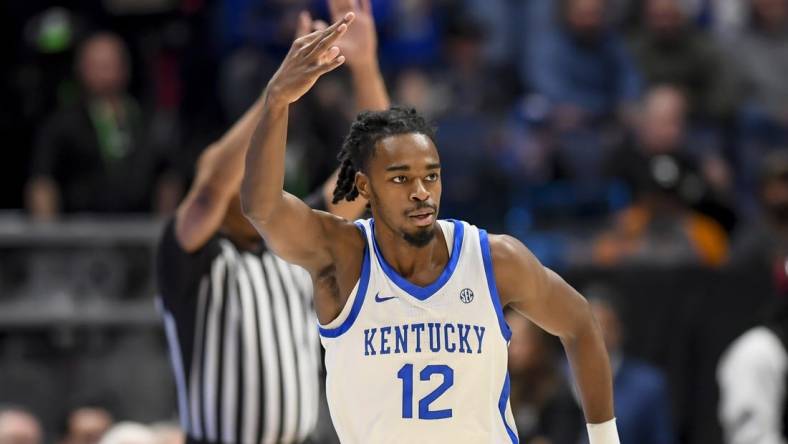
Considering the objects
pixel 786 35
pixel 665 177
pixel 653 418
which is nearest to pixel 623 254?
pixel 665 177

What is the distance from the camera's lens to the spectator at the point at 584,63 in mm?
11375

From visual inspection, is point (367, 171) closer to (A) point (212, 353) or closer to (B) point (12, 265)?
(A) point (212, 353)

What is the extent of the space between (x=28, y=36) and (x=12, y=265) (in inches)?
98.2

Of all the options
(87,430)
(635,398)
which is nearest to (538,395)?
(635,398)

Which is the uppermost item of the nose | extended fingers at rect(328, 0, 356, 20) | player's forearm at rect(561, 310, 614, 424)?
extended fingers at rect(328, 0, 356, 20)

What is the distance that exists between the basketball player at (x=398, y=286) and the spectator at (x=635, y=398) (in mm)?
3902

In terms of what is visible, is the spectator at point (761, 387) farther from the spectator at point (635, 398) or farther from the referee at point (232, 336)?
the referee at point (232, 336)

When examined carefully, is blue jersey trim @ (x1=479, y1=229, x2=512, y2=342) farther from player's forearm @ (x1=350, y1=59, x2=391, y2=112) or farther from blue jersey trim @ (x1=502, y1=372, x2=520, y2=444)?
player's forearm @ (x1=350, y1=59, x2=391, y2=112)

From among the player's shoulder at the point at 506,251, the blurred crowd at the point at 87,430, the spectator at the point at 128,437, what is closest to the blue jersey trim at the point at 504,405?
the player's shoulder at the point at 506,251

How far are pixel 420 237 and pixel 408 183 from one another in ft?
0.63

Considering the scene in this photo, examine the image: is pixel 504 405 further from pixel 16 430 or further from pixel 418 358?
pixel 16 430

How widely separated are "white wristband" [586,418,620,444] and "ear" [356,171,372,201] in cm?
110

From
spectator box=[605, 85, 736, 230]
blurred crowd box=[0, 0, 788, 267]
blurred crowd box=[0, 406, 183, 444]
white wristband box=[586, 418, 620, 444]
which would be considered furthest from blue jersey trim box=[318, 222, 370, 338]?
spectator box=[605, 85, 736, 230]

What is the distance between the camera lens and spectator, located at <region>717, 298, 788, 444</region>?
25.5 feet
